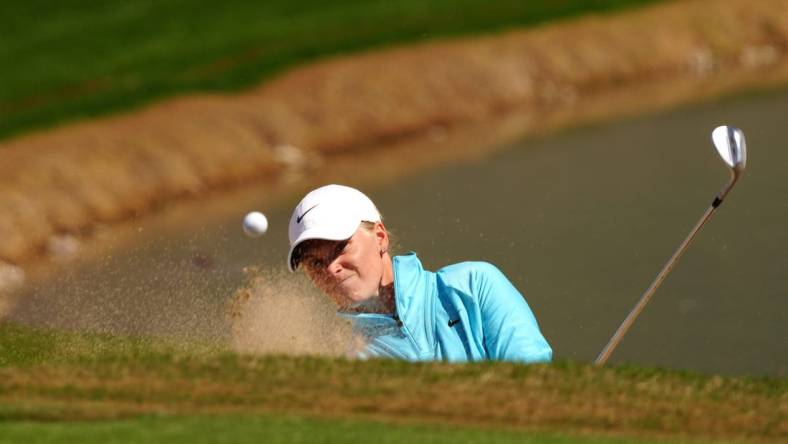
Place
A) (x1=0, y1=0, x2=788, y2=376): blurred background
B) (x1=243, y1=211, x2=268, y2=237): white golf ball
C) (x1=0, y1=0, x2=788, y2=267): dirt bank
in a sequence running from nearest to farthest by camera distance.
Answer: (x1=243, y1=211, x2=268, y2=237): white golf ball, (x1=0, y1=0, x2=788, y2=376): blurred background, (x1=0, y1=0, x2=788, y2=267): dirt bank

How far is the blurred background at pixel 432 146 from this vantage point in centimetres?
1236

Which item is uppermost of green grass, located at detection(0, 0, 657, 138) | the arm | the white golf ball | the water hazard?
green grass, located at detection(0, 0, 657, 138)

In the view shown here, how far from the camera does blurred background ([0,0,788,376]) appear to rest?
12.4 metres

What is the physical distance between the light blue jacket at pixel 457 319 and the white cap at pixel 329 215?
0.26 m

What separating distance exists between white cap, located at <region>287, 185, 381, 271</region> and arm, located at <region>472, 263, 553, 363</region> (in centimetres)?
53

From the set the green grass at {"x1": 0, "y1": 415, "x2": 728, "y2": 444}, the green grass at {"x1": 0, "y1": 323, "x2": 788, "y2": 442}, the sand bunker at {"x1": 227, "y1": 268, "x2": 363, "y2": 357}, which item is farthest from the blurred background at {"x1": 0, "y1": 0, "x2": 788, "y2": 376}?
the green grass at {"x1": 0, "y1": 415, "x2": 728, "y2": 444}

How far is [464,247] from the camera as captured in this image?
42.8ft

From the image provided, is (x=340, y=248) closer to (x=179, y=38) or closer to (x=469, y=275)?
(x=469, y=275)

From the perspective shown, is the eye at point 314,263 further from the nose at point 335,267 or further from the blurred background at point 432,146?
the blurred background at point 432,146

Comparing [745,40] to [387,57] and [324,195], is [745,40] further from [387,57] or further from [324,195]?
[324,195]

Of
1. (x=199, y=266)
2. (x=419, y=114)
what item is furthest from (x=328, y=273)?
(x=419, y=114)

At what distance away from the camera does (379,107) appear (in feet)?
65.5

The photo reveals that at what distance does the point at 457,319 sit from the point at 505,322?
20cm

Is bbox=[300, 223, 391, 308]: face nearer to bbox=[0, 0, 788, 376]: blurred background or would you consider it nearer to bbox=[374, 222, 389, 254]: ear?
bbox=[374, 222, 389, 254]: ear
